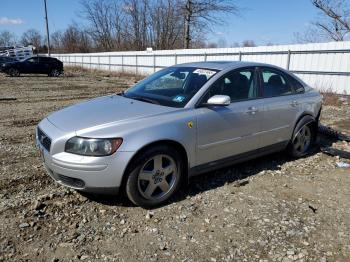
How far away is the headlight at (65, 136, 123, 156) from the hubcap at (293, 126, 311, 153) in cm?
326

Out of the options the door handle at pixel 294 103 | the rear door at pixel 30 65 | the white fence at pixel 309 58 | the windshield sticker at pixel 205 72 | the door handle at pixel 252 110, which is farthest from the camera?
the rear door at pixel 30 65

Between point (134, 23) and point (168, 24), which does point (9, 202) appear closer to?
point (168, 24)

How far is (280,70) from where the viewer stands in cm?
533

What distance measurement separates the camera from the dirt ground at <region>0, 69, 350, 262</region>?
3107mm

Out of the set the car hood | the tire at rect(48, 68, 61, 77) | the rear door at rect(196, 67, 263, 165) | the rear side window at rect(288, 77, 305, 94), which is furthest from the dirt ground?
the tire at rect(48, 68, 61, 77)

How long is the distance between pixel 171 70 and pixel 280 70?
170 cm

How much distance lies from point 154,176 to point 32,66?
2390 cm

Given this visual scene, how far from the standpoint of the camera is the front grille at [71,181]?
11.6 feet

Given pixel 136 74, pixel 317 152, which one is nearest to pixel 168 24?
pixel 136 74

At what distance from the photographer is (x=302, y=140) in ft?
18.8

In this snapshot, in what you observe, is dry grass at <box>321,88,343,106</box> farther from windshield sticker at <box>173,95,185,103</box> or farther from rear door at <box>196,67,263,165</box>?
windshield sticker at <box>173,95,185,103</box>

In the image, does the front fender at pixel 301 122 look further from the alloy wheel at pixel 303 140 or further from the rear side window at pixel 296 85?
the rear side window at pixel 296 85

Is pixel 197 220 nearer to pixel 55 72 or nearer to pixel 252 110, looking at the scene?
pixel 252 110

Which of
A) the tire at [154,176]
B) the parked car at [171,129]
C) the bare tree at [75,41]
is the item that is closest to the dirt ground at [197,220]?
the tire at [154,176]
